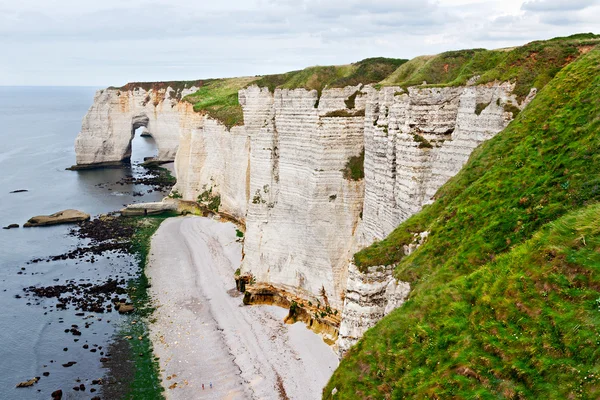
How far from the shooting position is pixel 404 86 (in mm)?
23156

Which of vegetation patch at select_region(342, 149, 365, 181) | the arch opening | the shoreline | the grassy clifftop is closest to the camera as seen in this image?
the grassy clifftop

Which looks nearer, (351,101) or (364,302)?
(364,302)

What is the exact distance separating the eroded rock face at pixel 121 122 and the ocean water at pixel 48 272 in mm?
3998

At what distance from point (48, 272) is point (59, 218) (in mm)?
16313

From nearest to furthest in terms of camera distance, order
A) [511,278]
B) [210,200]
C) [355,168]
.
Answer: [511,278], [355,168], [210,200]

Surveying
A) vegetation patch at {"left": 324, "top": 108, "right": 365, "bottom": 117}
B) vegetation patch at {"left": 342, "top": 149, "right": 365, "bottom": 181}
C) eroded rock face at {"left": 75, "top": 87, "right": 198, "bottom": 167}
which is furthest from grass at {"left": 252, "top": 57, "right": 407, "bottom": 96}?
eroded rock face at {"left": 75, "top": 87, "right": 198, "bottom": 167}

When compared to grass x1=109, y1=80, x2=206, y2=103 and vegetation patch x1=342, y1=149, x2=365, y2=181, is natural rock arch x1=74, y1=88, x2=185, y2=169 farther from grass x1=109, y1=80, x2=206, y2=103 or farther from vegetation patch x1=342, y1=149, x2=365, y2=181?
vegetation patch x1=342, y1=149, x2=365, y2=181

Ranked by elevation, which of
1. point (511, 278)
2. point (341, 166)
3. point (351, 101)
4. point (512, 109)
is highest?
point (351, 101)

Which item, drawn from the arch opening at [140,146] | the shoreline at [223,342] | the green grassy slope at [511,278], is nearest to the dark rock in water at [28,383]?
the shoreline at [223,342]

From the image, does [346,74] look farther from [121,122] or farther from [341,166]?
[121,122]

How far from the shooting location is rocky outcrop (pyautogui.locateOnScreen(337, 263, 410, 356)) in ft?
50.2

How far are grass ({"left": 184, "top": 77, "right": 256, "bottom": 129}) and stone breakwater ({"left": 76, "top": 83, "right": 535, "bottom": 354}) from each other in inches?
279

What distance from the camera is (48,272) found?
42.3m

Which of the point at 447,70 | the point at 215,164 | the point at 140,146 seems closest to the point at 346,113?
the point at 447,70
